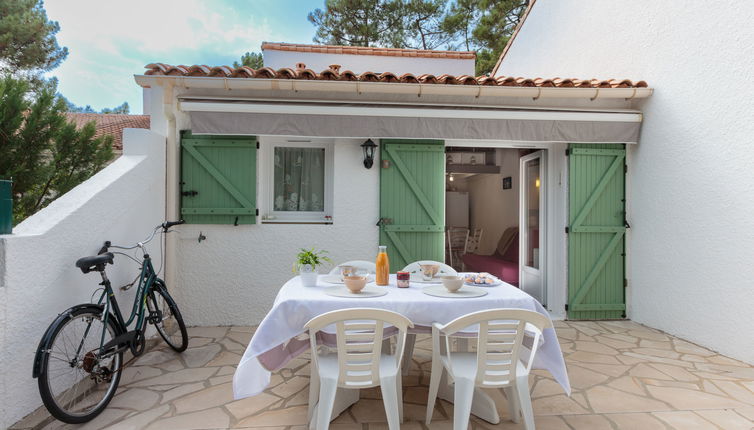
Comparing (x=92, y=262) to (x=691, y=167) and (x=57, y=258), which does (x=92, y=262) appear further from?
(x=691, y=167)

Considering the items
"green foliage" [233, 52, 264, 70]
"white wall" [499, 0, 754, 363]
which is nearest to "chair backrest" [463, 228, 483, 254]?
"white wall" [499, 0, 754, 363]

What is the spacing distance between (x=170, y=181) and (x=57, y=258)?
1.90 meters

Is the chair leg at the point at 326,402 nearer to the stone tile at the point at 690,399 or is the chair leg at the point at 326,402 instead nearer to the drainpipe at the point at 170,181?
the stone tile at the point at 690,399

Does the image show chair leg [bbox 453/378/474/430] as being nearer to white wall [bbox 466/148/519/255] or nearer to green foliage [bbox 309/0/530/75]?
white wall [bbox 466/148/519/255]

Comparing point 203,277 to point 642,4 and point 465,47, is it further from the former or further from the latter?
point 465,47

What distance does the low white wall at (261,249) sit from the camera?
4688mm

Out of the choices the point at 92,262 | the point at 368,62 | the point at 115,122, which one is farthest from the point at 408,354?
the point at 115,122

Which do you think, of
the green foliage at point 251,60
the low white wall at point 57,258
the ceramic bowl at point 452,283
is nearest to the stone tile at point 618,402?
the ceramic bowl at point 452,283

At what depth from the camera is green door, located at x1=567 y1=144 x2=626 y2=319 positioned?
501 centimetres

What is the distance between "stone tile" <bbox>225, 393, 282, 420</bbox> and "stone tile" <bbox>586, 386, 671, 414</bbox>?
7.29 feet

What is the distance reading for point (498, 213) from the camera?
955 centimetres

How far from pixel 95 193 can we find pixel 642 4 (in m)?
6.06

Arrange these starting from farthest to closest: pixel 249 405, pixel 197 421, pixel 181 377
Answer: pixel 181 377
pixel 249 405
pixel 197 421

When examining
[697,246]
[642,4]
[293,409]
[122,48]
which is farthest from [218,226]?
[122,48]
